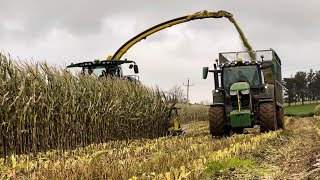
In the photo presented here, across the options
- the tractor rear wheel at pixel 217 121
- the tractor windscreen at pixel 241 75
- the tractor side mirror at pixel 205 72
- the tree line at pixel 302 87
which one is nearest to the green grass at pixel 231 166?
the tractor rear wheel at pixel 217 121

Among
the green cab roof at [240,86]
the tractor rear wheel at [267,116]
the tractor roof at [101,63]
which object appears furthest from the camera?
the tractor roof at [101,63]

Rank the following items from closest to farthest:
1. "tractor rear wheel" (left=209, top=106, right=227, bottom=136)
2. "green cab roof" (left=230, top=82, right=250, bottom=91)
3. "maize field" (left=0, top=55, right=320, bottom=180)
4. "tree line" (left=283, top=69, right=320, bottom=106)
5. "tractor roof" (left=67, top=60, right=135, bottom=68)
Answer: "maize field" (left=0, top=55, right=320, bottom=180)
"tractor rear wheel" (left=209, top=106, right=227, bottom=136)
"green cab roof" (left=230, top=82, right=250, bottom=91)
"tractor roof" (left=67, top=60, right=135, bottom=68)
"tree line" (left=283, top=69, right=320, bottom=106)

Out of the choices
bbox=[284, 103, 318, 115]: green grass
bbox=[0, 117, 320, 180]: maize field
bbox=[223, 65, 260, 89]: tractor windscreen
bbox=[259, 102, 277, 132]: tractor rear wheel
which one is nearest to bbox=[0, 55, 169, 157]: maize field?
bbox=[0, 117, 320, 180]: maize field

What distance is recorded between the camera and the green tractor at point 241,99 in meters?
13.1

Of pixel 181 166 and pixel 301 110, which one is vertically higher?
pixel 301 110

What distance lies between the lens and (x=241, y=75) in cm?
1433

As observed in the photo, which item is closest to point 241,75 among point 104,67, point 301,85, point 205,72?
point 205,72

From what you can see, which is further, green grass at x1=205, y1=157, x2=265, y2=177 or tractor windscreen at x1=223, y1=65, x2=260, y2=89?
tractor windscreen at x1=223, y1=65, x2=260, y2=89

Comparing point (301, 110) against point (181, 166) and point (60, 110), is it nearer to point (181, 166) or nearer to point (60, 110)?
point (60, 110)

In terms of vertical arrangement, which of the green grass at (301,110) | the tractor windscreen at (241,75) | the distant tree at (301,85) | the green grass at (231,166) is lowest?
the green grass at (231,166)

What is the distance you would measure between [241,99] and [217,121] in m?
1.18

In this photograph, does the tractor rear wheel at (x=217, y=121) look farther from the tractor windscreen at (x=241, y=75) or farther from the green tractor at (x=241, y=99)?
the tractor windscreen at (x=241, y=75)

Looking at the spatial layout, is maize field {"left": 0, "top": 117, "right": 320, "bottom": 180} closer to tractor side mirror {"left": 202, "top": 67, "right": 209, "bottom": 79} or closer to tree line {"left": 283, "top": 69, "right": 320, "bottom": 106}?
tractor side mirror {"left": 202, "top": 67, "right": 209, "bottom": 79}

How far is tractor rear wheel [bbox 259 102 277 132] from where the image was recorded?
514 inches
